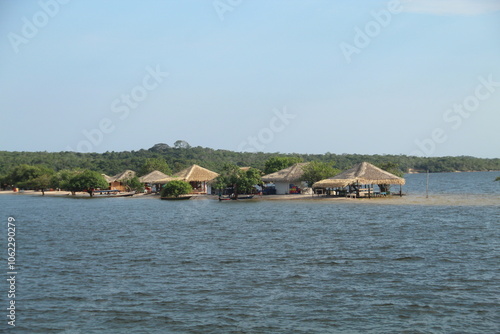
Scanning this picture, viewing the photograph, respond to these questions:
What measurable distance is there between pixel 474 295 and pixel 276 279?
5.13 m

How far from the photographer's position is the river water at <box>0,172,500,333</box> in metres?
11.8

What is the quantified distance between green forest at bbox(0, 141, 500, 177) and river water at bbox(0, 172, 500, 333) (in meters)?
78.4

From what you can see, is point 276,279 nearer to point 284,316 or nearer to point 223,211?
point 284,316

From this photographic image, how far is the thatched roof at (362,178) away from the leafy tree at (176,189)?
1396cm

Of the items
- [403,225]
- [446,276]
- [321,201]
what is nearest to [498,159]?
[321,201]

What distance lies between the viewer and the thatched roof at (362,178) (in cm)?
4338

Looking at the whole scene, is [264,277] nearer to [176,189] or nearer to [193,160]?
[176,189]

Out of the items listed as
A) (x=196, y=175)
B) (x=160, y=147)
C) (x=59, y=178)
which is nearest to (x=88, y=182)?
(x=59, y=178)

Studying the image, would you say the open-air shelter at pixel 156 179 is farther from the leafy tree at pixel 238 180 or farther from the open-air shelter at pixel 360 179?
the open-air shelter at pixel 360 179

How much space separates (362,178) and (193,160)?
71656mm

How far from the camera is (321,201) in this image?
143 ft

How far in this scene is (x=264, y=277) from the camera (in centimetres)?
1552

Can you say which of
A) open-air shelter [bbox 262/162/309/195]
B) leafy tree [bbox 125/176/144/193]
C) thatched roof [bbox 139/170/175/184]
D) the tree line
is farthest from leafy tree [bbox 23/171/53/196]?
open-air shelter [bbox 262/162/309/195]

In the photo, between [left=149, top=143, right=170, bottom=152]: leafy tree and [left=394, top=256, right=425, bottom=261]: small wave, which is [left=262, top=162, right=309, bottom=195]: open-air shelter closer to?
[left=394, top=256, right=425, bottom=261]: small wave
